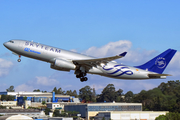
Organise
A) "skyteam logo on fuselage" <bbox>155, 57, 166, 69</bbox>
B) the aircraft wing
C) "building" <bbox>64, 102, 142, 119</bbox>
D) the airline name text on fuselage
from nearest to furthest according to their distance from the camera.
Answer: the aircraft wing < the airline name text on fuselage < "skyteam logo on fuselage" <bbox>155, 57, 166, 69</bbox> < "building" <bbox>64, 102, 142, 119</bbox>

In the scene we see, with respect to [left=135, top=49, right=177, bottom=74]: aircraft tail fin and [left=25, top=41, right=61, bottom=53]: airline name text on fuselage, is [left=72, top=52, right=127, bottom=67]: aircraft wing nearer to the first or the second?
[left=25, top=41, right=61, bottom=53]: airline name text on fuselage

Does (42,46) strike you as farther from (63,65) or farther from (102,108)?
(102,108)

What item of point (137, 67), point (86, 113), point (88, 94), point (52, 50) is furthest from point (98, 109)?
point (88, 94)

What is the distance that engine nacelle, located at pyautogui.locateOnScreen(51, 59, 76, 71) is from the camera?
49406mm

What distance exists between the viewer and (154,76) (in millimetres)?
54656

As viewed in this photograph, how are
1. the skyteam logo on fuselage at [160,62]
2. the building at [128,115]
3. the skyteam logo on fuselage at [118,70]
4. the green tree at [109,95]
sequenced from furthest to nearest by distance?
the green tree at [109,95]
the building at [128,115]
the skyteam logo on fuselage at [160,62]
the skyteam logo on fuselage at [118,70]

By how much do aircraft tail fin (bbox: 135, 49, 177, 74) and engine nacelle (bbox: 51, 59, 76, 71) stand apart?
1349 cm

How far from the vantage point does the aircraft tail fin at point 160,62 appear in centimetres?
5597

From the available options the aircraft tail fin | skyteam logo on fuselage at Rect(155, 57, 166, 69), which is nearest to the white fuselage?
the aircraft tail fin

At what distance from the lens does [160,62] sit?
56.7 meters

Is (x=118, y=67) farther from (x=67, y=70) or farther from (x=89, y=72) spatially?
(x=67, y=70)

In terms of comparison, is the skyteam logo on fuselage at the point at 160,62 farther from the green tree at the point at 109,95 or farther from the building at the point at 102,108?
the green tree at the point at 109,95

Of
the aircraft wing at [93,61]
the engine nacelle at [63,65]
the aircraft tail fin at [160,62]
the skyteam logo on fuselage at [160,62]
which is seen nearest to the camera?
the aircraft wing at [93,61]

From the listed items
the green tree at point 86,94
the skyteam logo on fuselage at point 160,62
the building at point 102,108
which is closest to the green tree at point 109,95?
the green tree at point 86,94
